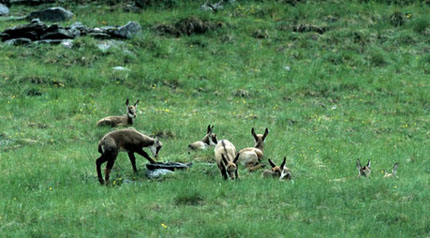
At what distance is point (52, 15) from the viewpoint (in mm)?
32906

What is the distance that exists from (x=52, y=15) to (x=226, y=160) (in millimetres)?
20239

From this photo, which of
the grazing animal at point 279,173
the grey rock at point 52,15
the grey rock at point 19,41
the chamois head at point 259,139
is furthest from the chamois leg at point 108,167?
the grey rock at point 52,15

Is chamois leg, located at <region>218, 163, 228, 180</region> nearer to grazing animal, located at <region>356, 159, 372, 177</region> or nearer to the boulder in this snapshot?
grazing animal, located at <region>356, 159, 372, 177</region>

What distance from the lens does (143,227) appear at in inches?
458

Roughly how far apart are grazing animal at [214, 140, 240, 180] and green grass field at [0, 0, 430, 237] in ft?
0.75

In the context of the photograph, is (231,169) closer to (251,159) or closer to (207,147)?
(251,159)

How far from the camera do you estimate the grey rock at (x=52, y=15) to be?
3281 cm

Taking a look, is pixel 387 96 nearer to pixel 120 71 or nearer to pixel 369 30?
pixel 369 30

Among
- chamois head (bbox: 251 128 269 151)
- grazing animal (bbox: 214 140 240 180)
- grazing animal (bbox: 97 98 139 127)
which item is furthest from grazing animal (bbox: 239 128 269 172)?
grazing animal (bbox: 97 98 139 127)

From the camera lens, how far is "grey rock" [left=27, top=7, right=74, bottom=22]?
108ft

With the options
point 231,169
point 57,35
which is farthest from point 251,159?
point 57,35

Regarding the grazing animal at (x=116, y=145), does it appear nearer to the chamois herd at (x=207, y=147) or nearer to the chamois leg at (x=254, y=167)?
the chamois herd at (x=207, y=147)

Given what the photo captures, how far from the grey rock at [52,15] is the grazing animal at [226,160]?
18.3m

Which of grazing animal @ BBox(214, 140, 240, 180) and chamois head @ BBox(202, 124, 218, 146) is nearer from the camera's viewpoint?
grazing animal @ BBox(214, 140, 240, 180)
